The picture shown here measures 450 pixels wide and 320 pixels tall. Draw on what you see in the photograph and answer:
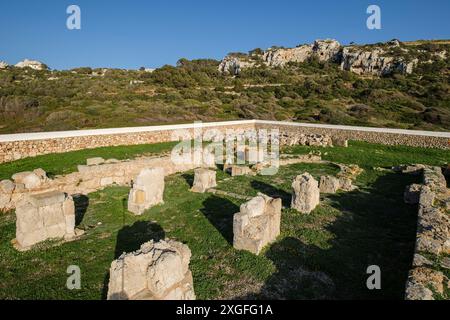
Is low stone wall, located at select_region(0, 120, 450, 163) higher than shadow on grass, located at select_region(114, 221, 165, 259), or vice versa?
low stone wall, located at select_region(0, 120, 450, 163)

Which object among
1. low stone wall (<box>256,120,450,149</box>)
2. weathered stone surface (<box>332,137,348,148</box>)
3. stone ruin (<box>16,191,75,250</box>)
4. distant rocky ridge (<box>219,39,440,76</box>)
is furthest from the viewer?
distant rocky ridge (<box>219,39,440,76</box>)

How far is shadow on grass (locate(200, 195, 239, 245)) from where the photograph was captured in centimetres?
953

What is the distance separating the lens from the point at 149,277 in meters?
5.64

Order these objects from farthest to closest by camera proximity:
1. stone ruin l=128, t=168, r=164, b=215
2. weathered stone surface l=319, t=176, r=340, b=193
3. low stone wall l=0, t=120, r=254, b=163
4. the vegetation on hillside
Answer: the vegetation on hillside < low stone wall l=0, t=120, r=254, b=163 < weathered stone surface l=319, t=176, r=340, b=193 < stone ruin l=128, t=168, r=164, b=215

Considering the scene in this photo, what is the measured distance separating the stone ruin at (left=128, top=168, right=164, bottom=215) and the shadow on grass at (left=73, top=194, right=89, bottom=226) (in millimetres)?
1547

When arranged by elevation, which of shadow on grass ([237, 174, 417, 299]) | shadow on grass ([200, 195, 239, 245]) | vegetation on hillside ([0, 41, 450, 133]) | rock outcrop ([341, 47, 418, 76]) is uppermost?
rock outcrop ([341, 47, 418, 76])

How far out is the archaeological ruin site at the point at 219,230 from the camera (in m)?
6.52

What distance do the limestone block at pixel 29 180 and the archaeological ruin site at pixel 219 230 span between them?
0.04 meters

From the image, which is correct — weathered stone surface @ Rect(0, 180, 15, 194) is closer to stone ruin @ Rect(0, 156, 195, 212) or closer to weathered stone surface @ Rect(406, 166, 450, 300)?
stone ruin @ Rect(0, 156, 195, 212)

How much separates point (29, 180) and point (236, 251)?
25.1 feet

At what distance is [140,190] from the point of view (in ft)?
37.2

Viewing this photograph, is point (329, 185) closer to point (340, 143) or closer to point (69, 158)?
point (340, 143)

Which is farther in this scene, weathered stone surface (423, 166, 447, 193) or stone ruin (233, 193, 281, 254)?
weathered stone surface (423, 166, 447, 193)

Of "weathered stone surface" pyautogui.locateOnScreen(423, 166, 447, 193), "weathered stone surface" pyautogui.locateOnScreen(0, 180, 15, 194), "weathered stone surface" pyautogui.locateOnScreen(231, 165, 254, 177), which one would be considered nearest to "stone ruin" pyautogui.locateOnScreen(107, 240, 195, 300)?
"weathered stone surface" pyautogui.locateOnScreen(0, 180, 15, 194)
